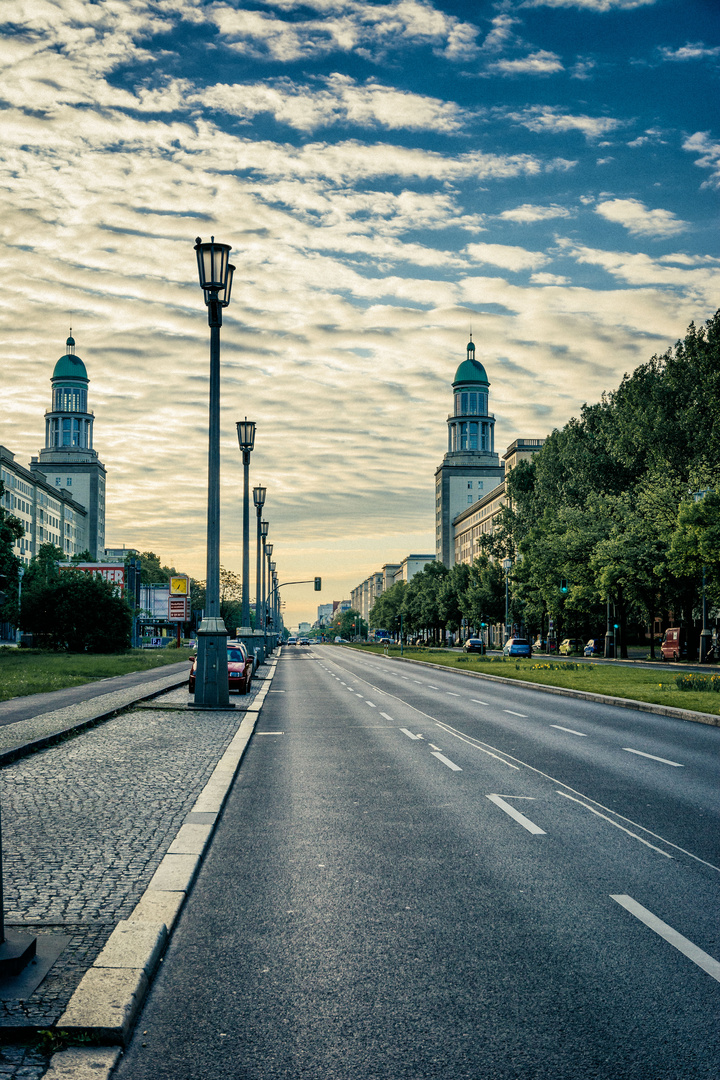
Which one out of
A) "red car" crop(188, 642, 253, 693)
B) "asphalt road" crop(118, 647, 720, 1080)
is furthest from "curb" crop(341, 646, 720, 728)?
"red car" crop(188, 642, 253, 693)

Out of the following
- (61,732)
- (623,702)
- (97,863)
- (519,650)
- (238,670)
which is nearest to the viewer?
(97,863)

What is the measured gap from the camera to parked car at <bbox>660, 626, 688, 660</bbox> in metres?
57.1

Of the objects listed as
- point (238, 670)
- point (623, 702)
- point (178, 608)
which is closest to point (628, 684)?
point (623, 702)

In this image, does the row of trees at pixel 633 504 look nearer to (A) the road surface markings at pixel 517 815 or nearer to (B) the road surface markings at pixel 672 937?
(A) the road surface markings at pixel 517 815

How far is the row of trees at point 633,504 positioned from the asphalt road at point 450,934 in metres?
37.6

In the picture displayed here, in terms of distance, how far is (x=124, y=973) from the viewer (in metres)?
4.40

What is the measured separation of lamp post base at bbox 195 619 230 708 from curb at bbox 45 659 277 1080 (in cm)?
1163

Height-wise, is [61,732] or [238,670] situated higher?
[238,670]

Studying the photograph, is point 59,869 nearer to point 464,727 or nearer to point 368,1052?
point 368,1052

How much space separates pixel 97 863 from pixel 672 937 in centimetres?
382

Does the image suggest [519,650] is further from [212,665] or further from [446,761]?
[446,761]

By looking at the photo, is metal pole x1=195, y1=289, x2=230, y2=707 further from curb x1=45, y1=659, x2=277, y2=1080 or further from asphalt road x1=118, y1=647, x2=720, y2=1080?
curb x1=45, y1=659, x2=277, y2=1080

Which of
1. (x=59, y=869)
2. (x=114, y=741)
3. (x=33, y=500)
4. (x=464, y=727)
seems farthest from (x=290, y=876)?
(x=33, y=500)

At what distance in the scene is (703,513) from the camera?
145 ft
